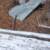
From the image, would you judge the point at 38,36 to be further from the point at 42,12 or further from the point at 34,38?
the point at 42,12

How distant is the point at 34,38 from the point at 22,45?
0.16 m

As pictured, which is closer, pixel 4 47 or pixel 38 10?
pixel 4 47

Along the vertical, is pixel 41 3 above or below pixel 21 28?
above

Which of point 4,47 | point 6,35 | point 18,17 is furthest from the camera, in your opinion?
point 18,17

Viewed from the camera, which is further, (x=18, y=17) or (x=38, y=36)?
(x=18, y=17)

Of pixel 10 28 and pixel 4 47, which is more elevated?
pixel 10 28

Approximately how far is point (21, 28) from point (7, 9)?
0.35 meters

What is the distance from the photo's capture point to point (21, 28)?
2242mm

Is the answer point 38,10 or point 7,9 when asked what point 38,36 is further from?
point 7,9

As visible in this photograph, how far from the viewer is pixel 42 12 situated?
2.35 m

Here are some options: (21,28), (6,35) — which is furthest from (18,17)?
(6,35)

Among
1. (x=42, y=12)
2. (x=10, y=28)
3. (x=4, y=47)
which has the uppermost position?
(x=42, y=12)

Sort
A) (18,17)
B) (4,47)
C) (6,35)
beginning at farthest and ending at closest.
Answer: (18,17)
(6,35)
(4,47)

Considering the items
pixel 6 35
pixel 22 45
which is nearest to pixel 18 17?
pixel 6 35
